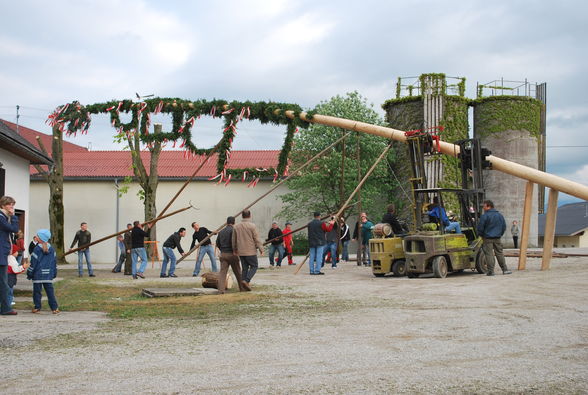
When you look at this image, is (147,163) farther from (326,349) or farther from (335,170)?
(326,349)

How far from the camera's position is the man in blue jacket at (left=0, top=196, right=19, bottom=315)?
10344mm

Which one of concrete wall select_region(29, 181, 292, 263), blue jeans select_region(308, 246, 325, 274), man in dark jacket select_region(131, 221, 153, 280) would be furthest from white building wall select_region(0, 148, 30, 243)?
concrete wall select_region(29, 181, 292, 263)

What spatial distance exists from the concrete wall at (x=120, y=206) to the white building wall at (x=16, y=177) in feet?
50.2

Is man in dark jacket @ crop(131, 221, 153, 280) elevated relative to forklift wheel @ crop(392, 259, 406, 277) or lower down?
elevated

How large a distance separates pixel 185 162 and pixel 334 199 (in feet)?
33.9

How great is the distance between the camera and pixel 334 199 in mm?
37094

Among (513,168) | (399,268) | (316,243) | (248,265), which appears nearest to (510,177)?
(513,168)

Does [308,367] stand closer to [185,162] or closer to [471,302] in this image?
[471,302]

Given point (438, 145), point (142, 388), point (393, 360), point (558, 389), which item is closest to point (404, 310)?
point (393, 360)

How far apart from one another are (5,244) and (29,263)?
0.88 m

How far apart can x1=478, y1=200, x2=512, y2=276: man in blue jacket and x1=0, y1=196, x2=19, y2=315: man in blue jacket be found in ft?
37.1

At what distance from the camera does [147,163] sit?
40656 mm

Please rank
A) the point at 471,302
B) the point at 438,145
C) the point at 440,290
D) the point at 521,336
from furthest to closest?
the point at 438,145, the point at 440,290, the point at 471,302, the point at 521,336

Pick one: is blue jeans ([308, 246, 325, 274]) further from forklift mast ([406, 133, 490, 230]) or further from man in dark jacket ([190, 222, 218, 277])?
forklift mast ([406, 133, 490, 230])
